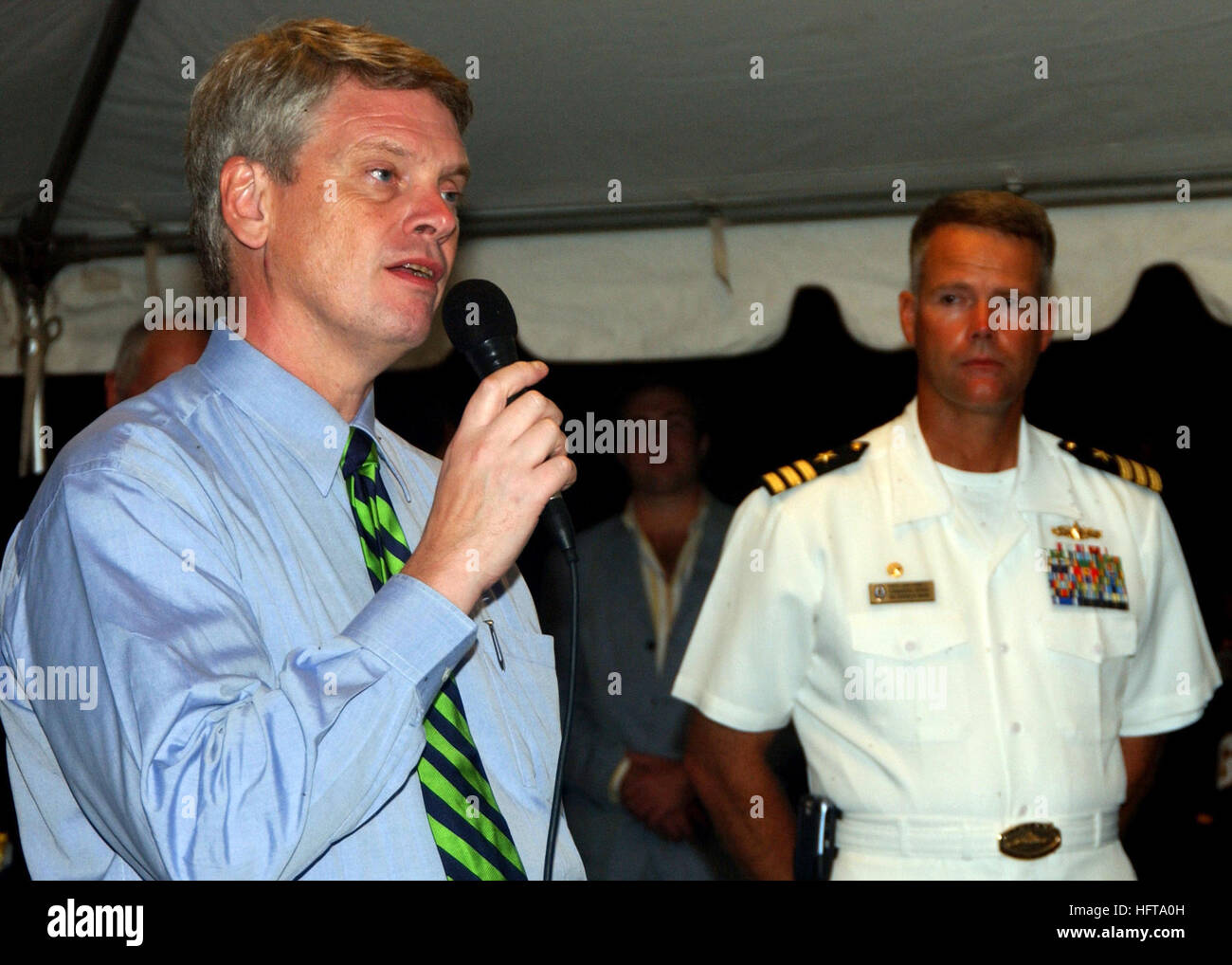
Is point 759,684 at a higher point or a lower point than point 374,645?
lower

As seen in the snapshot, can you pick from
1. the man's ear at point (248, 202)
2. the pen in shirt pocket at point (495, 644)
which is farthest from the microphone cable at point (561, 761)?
the man's ear at point (248, 202)

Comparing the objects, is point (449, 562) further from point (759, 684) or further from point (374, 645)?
point (759, 684)

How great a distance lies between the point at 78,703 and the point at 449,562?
0.29m

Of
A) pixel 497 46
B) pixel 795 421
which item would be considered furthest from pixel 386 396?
pixel 497 46

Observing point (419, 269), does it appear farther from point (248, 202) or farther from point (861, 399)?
point (861, 399)

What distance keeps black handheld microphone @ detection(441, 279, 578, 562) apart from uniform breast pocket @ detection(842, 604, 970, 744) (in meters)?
1.10

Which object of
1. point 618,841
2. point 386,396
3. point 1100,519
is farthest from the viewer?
point 386,396

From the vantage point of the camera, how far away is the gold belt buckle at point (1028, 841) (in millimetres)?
2129

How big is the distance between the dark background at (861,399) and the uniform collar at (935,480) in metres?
1.50

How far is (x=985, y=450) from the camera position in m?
2.45

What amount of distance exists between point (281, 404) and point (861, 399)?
3256mm

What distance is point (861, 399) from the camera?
431cm

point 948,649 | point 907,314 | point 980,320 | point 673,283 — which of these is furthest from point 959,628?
point 673,283

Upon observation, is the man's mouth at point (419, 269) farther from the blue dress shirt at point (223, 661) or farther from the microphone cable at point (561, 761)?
the microphone cable at point (561, 761)
